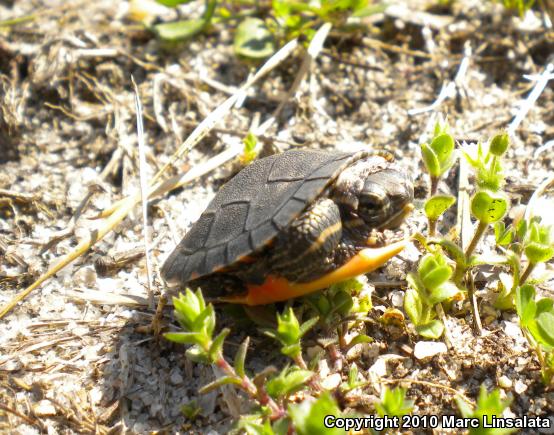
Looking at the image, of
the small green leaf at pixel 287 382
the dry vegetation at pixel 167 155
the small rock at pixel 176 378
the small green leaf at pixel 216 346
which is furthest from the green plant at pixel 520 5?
the small rock at pixel 176 378

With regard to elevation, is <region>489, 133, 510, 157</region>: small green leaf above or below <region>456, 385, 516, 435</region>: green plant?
above

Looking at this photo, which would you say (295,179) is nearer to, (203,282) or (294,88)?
(203,282)

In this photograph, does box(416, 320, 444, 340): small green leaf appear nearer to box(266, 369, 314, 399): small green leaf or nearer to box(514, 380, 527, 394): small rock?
box(514, 380, 527, 394): small rock

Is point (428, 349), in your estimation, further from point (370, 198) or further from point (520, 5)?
point (520, 5)

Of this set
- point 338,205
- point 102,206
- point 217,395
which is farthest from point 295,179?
point 102,206

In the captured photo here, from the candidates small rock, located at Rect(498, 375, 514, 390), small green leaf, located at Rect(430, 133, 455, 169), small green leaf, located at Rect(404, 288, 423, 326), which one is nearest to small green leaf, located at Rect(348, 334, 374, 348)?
small green leaf, located at Rect(404, 288, 423, 326)

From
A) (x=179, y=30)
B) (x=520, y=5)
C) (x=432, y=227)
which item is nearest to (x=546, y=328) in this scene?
(x=432, y=227)

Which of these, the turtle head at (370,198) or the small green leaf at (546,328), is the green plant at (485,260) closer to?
the small green leaf at (546,328)
